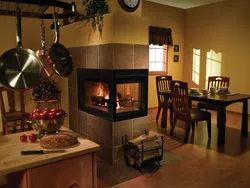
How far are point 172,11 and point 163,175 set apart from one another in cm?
463

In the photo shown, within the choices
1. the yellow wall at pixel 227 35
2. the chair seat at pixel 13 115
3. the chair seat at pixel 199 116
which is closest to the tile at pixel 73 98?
the chair seat at pixel 13 115

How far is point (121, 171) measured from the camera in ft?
8.34

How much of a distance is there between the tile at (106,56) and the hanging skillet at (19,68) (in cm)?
139

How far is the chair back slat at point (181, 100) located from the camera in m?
3.40

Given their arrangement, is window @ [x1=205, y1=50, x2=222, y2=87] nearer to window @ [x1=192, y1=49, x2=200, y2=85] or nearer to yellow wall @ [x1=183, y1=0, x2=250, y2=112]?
yellow wall @ [x1=183, y1=0, x2=250, y2=112]

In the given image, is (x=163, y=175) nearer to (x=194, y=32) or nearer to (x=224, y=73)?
(x=224, y=73)

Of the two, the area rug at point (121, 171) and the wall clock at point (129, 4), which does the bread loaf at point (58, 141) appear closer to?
the area rug at point (121, 171)

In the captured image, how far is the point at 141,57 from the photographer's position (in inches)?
111

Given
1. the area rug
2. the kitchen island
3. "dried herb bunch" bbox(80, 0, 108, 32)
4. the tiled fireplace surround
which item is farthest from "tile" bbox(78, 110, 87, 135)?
the kitchen island

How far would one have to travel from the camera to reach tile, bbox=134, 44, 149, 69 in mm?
2768

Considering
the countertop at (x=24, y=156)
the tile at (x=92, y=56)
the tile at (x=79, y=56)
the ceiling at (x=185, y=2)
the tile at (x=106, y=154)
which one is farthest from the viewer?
the ceiling at (x=185, y=2)

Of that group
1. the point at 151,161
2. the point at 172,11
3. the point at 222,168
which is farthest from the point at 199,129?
the point at 172,11

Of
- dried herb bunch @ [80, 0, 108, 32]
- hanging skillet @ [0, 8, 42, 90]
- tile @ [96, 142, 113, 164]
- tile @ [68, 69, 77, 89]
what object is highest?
dried herb bunch @ [80, 0, 108, 32]

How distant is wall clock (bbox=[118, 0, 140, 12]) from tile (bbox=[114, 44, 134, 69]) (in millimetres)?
445
